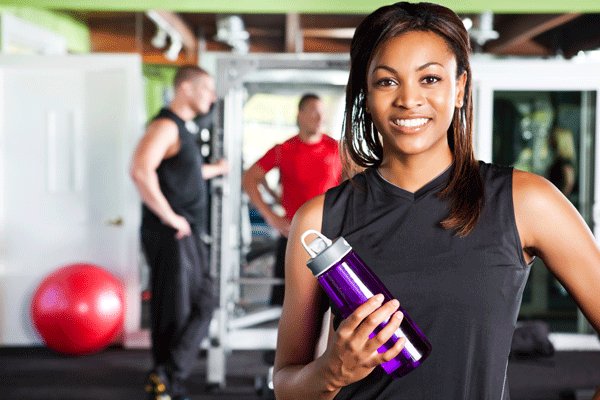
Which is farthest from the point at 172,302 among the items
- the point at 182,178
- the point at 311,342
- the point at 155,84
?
the point at 155,84

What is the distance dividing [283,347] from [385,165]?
30 centimetres

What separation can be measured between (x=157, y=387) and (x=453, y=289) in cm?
288

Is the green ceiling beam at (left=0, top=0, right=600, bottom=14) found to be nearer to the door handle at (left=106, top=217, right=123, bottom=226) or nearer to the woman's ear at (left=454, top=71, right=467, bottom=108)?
the door handle at (left=106, top=217, right=123, bottom=226)

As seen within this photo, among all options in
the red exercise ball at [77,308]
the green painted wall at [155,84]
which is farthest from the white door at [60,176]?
the green painted wall at [155,84]

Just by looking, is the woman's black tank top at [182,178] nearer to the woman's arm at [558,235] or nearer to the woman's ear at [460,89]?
the woman's ear at [460,89]

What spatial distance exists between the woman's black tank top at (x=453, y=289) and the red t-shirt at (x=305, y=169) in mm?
2568

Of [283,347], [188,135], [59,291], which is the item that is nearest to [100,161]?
[59,291]

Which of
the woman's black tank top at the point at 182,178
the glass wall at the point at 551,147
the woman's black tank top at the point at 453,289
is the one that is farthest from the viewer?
the glass wall at the point at 551,147

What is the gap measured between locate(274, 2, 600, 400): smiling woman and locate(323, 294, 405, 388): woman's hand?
30mm

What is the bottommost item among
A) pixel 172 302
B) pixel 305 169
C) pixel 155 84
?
pixel 172 302

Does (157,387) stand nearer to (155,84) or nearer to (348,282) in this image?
(348,282)

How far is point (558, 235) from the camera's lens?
0.98m

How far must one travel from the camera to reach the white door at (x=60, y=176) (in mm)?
4918

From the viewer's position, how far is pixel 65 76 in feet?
16.3
